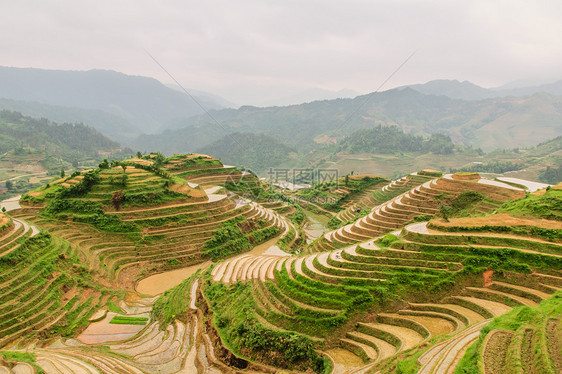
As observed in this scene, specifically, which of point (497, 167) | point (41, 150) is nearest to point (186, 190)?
point (497, 167)

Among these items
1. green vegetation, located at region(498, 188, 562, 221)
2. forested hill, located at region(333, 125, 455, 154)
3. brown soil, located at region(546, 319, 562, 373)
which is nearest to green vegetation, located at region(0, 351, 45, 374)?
brown soil, located at region(546, 319, 562, 373)

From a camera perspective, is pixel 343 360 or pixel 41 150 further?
pixel 41 150

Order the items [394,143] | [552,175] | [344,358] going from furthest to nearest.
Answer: [394,143], [552,175], [344,358]

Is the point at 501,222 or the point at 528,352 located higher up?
the point at 501,222

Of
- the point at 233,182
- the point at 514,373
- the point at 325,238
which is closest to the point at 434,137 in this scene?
the point at 233,182

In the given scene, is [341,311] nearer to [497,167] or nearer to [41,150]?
[497,167]

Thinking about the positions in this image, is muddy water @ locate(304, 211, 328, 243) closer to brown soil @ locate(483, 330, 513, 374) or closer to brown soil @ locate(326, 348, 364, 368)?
brown soil @ locate(326, 348, 364, 368)

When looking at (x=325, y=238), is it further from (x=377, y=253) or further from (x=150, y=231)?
(x=150, y=231)
